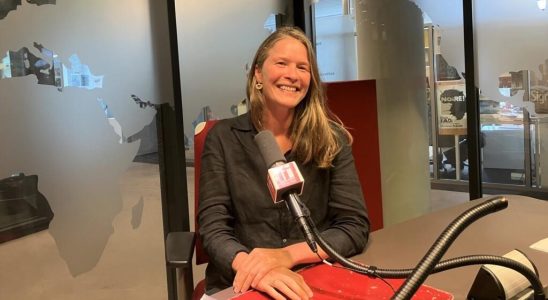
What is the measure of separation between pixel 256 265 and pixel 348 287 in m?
0.22

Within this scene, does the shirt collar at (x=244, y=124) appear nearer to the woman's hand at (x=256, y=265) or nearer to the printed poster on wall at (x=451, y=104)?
the woman's hand at (x=256, y=265)

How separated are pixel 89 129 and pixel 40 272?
0.67m

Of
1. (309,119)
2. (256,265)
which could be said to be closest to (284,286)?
Answer: (256,265)

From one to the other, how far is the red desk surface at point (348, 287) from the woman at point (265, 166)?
31 cm

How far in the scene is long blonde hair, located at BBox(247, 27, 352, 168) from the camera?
1545 millimetres

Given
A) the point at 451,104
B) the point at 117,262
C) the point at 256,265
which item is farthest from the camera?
the point at 451,104

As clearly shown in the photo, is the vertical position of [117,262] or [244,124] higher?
[244,124]

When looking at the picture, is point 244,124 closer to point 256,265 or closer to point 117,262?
point 256,265

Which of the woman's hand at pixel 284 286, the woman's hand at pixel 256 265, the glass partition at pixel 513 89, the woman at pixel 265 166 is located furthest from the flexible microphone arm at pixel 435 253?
the glass partition at pixel 513 89

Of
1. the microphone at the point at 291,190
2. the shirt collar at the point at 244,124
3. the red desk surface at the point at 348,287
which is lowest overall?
the red desk surface at the point at 348,287

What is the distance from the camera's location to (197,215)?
1588 mm

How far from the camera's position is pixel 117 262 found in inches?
101

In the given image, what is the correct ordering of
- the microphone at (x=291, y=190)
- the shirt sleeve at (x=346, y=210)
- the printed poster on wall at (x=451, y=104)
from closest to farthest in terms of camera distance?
the microphone at (x=291, y=190)
the shirt sleeve at (x=346, y=210)
the printed poster on wall at (x=451, y=104)

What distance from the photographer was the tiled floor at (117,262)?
2.24m
